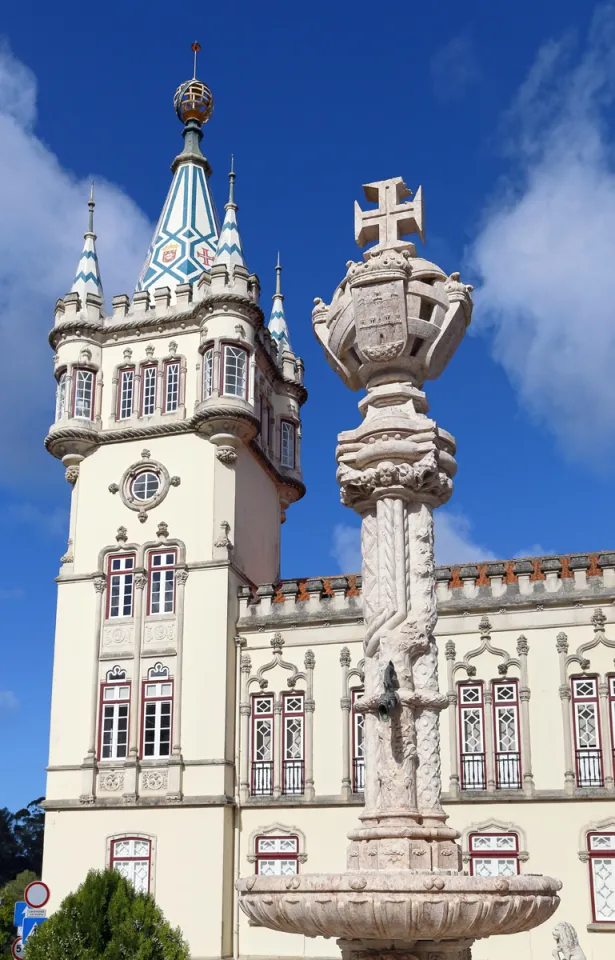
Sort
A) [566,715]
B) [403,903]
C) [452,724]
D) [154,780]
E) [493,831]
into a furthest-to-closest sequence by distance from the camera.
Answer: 1. [154,780]
2. [452,724]
3. [566,715]
4. [493,831]
5. [403,903]

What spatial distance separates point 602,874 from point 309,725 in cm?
831

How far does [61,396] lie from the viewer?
35531 millimetres

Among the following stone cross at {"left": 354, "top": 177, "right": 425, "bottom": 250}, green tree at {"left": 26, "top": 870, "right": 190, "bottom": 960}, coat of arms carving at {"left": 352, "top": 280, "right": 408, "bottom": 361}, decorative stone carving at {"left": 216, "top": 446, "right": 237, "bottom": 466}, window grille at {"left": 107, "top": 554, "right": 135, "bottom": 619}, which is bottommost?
green tree at {"left": 26, "top": 870, "right": 190, "bottom": 960}

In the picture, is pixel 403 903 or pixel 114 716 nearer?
pixel 403 903

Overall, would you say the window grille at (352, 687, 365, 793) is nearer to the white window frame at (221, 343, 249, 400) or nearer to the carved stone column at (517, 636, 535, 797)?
the carved stone column at (517, 636, 535, 797)

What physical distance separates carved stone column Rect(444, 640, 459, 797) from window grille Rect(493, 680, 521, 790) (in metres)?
1.02

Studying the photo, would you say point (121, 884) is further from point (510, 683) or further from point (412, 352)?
point (412, 352)

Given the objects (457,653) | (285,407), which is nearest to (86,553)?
(285,407)

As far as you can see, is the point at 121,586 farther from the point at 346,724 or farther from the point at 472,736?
the point at 472,736

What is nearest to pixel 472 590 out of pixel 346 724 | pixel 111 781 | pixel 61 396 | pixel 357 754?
pixel 346 724

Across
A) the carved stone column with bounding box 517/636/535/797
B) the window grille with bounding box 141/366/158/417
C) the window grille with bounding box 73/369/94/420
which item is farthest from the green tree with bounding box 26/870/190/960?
the window grille with bounding box 73/369/94/420

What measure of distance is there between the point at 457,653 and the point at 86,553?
1130 centimetres

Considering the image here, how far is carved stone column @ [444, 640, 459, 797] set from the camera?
2959cm

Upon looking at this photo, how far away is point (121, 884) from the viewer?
24328 millimetres
